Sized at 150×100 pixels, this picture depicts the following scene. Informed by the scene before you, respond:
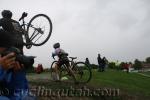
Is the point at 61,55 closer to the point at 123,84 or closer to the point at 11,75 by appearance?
the point at 123,84

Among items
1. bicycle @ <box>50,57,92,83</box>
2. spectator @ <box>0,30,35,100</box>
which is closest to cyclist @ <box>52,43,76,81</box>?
bicycle @ <box>50,57,92,83</box>

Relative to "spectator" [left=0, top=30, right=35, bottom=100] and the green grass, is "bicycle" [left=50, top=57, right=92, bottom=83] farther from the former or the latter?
"spectator" [left=0, top=30, right=35, bottom=100]

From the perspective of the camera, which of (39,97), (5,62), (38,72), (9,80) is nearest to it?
(5,62)

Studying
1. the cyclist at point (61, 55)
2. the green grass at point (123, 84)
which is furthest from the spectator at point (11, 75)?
the green grass at point (123, 84)

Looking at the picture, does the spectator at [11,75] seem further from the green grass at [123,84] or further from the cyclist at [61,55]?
the green grass at [123,84]

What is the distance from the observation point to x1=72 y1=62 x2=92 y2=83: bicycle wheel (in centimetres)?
1526

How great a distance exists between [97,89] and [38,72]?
7473 millimetres

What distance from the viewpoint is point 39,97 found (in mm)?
12758

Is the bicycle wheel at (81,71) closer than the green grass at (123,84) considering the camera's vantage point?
Yes

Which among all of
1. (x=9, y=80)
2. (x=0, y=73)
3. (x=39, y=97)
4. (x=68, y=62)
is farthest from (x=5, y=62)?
(x=68, y=62)

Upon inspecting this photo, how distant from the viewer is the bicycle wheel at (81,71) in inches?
601

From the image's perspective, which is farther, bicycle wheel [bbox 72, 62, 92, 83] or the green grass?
the green grass

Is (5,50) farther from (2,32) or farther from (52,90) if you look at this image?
(52,90)

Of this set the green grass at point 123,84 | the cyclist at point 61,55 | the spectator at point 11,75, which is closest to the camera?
the spectator at point 11,75
